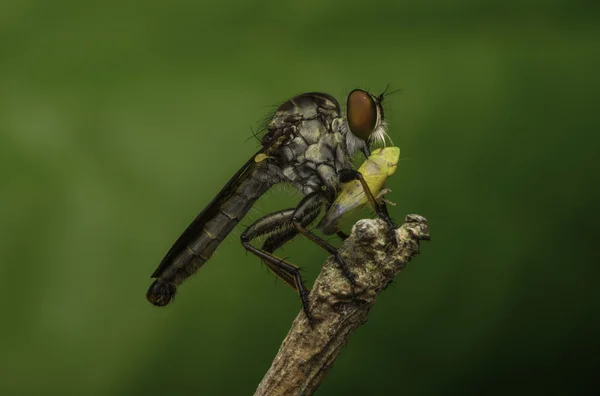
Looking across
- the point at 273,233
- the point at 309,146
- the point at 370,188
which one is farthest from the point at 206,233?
the point at 370,188

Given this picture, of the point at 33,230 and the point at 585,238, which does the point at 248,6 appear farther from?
the point at 585,238

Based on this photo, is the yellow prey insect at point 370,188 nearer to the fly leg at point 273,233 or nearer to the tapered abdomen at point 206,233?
the fly leg at point 273,233

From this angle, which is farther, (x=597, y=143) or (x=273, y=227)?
(x=597, y=143)

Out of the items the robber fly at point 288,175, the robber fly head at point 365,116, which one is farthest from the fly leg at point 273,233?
the robber fly head at point 365,116

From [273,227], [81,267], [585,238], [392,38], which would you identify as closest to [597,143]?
[585,238]

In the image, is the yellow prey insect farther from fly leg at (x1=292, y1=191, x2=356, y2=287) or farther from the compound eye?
the compound eye

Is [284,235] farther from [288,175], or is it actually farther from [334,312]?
[334,312]

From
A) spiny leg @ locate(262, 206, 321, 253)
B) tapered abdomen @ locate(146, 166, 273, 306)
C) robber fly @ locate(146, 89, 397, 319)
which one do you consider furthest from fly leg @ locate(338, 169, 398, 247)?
tapered abdomen @ locate(146, 166, 273, 306)
